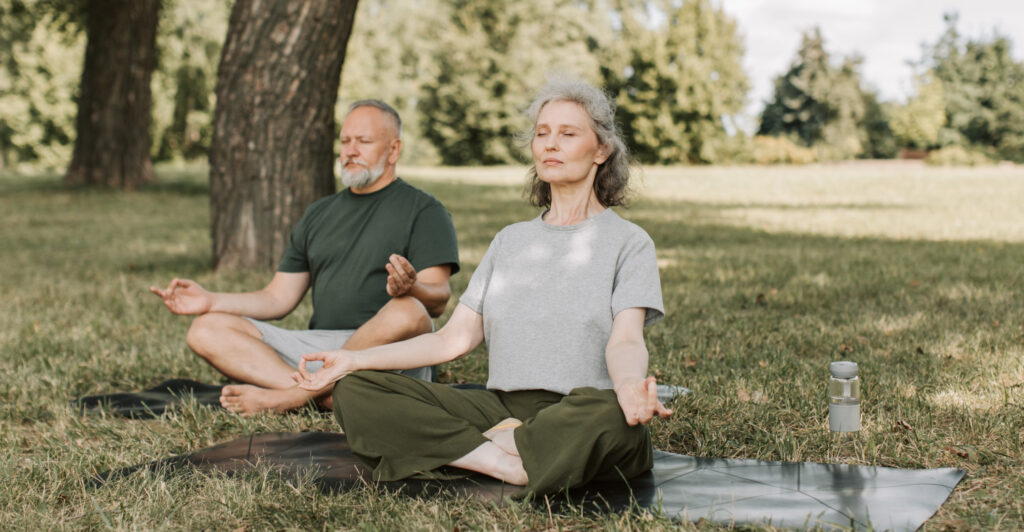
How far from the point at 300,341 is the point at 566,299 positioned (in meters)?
1.80

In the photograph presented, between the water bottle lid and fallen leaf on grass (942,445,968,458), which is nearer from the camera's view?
fallen leaf on grass (942,445,968,458)

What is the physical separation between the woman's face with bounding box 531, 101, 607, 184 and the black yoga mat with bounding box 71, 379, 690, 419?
4.71 feet

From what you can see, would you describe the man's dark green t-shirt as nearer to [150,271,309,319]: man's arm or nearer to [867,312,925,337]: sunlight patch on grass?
[150,271,309,319]: man's arm

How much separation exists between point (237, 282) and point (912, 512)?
6179 millimetres

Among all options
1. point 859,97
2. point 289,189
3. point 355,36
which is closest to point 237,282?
point 289,189

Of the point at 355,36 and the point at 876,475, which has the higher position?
the point at 355,36

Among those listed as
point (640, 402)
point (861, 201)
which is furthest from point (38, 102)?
point (640, 402)

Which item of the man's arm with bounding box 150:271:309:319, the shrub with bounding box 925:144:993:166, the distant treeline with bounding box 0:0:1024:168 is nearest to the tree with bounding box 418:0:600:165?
the distant treeline with bounding box 0:0:1024:168

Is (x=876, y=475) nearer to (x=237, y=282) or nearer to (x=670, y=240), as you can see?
(x=237, y=282)

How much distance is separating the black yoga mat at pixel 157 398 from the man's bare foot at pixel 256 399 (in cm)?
22

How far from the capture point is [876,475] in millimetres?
3043

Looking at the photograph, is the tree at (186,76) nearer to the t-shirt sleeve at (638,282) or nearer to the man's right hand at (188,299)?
the man's right hand at (188,299)

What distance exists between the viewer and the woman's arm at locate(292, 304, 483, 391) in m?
3.06

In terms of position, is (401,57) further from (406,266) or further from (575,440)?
(575,440)
